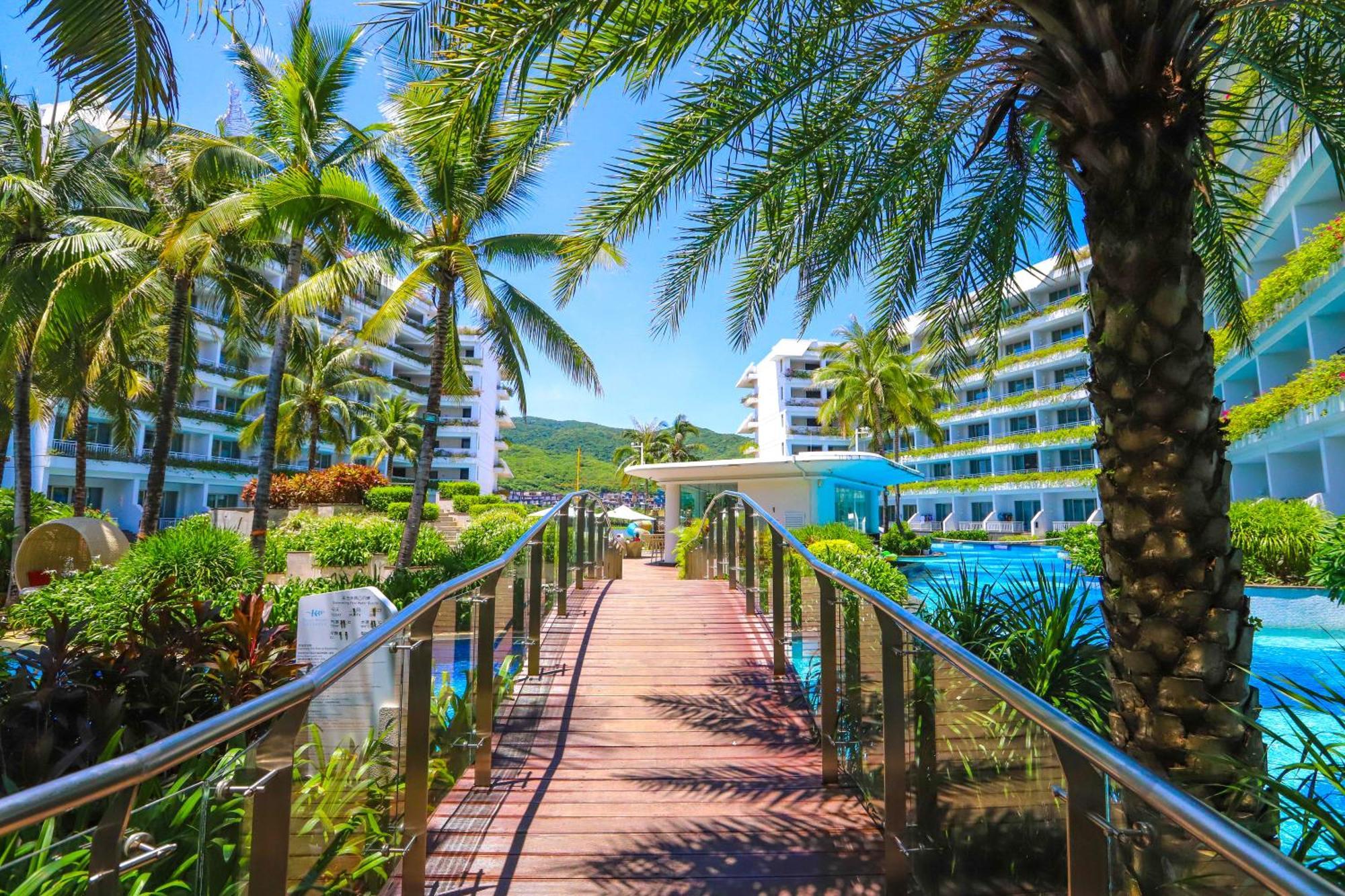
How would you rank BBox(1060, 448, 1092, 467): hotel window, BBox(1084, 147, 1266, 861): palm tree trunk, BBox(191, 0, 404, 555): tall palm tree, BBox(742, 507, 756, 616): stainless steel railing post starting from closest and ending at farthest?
BBox(1084, 147, 1266, 861): palm tree trunk, BBox(742, 507, 756, 616): stainless steel railing post, BBox(191, 0, 404, 555): tall palm tree, BBox(1060, 448, 1092, 467): hotel window

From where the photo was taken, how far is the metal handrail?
0.96 meters

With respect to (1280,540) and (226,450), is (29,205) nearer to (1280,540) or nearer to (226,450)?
(1280,540)

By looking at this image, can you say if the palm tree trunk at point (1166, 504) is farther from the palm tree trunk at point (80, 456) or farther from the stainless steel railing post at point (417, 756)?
the palm tree trunk at point (80, 456)

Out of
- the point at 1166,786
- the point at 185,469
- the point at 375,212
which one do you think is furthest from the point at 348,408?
the point at 1166,786

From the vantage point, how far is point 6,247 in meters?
14.6

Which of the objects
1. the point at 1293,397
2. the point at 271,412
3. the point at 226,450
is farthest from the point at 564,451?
the point at 1293,397

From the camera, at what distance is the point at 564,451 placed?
111 metres

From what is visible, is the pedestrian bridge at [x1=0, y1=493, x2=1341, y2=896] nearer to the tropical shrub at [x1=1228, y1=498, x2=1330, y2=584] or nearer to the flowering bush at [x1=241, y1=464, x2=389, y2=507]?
the tropical shrub at [x1=1228, y1=498, x2=1330, y2=584]

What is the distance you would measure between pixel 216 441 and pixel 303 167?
32.6 m

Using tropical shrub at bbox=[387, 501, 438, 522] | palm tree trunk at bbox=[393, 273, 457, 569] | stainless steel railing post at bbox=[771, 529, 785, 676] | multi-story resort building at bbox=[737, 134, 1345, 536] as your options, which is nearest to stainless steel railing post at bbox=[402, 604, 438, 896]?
stainless steel railing post at bbox=[771, 529, 785, 676]

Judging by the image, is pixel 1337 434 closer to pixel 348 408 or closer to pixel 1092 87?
pixel 1092 87

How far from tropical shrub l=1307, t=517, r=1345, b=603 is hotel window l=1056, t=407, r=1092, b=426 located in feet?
98.6

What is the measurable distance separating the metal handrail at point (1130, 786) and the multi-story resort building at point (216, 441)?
2220 centimetres

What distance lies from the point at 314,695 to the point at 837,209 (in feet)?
17.3
